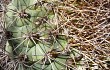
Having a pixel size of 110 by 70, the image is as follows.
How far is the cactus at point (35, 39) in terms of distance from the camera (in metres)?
1.54

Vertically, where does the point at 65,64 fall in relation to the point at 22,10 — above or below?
below

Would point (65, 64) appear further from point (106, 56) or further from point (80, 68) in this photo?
point (106, 56)

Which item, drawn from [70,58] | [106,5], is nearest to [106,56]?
[70,58]

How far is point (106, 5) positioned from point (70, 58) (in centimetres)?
40

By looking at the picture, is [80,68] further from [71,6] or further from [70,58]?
[71,6]

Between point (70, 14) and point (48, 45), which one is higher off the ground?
point (70, 14)

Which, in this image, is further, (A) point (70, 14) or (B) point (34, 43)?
(A) point (70, 14)

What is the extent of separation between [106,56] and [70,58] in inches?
8.2

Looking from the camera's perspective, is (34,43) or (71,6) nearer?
(34,43)

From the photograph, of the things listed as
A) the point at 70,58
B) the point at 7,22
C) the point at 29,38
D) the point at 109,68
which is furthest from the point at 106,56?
the point at 7,22

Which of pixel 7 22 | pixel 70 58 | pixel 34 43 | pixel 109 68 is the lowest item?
pixel 109 68

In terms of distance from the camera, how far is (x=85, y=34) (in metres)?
1.60

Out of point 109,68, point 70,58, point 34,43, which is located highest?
point 34,43

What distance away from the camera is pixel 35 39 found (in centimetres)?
154
